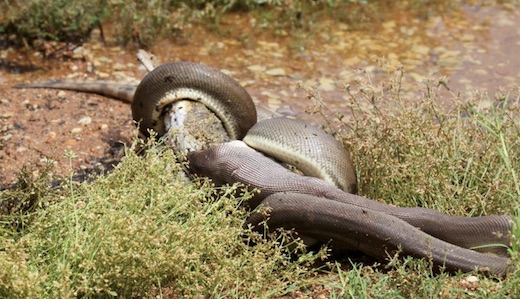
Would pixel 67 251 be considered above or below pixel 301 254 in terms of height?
above

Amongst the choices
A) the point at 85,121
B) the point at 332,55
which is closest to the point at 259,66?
the point at 332,55

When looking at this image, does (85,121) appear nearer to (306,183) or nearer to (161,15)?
(161,15)

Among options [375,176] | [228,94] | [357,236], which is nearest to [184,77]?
[228,94]

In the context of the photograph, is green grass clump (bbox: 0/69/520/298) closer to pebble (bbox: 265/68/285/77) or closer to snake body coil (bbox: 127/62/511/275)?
snake body coil (bbox: 127/62/511/275)

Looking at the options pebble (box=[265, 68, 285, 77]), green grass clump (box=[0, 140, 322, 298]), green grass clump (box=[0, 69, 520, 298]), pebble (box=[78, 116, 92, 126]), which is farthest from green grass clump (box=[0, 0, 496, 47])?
green grass clump (box=[0, 140, 322, 298])

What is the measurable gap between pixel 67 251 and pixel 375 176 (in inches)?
93.4

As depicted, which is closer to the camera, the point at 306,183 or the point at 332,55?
the point at 306,183

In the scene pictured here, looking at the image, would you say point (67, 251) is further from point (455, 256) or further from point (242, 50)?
point (242, 50)

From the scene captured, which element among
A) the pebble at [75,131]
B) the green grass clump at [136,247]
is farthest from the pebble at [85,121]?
the green grass clump at [136,247]

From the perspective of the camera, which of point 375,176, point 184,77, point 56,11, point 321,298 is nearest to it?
point 321,298

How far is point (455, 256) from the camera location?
16.7 feet

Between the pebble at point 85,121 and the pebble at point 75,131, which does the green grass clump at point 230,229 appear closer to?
the pebble at point 75,131

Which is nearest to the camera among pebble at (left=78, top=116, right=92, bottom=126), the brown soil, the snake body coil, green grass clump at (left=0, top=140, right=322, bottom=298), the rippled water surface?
green grass clump at (left=0, top=140, right=322, bottom=298)

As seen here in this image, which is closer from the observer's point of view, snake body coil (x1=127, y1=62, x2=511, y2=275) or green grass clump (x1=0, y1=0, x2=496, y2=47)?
snake body coil (x1=127, y1=62, x2=511, y2=275)
